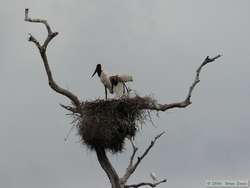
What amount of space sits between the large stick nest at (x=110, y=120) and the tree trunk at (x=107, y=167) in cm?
16

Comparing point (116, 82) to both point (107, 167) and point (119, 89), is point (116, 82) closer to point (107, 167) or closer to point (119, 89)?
point (119, 89)

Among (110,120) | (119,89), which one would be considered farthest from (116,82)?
(110,120)

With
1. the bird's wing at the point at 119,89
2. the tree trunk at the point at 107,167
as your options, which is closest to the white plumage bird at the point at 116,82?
the bird's wing at the point at 119,89

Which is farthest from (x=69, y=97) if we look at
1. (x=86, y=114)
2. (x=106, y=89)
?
(x=106, y=89)

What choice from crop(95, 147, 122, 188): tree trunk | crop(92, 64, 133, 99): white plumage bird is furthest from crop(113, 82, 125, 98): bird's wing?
crop(95, 147, 122, 188): tree trunk

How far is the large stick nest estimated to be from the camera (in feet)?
80.9

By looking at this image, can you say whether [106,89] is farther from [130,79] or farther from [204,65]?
[204,65]

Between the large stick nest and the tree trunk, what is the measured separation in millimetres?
160

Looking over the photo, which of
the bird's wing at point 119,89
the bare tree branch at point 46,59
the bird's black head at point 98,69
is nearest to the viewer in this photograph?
the bare tree branch at point 46,59

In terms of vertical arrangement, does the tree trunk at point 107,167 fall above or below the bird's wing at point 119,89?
below

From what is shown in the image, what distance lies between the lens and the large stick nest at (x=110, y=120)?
24672 mm

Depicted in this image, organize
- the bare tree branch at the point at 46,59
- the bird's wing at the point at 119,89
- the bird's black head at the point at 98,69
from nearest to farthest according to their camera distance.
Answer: the bare tree branch at the point at 46,59 < the bird's wing at the point at 119,89 < the bird's black head at the point at 98,69

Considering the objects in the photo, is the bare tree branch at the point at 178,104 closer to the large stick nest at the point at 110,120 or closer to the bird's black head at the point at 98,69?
the large stick nest at the point at 110,120

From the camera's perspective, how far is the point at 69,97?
2464 cm
